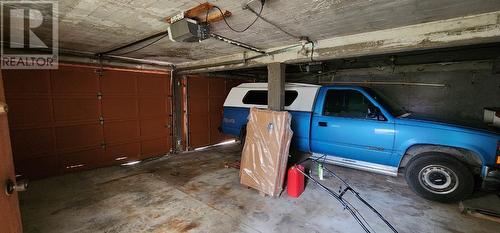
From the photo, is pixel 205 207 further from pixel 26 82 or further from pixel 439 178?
pixel 26 82

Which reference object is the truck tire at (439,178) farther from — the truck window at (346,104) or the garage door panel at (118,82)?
the garage door panel at (118,82)

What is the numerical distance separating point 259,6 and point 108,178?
4.40m

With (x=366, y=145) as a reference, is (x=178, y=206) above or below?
below

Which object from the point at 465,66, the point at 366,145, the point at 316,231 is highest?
the point at 465,66

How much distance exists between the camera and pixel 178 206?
3.35 metres

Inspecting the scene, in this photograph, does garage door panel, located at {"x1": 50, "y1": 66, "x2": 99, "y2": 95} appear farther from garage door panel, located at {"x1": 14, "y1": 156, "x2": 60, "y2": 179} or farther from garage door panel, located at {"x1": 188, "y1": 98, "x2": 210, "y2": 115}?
garage door panel, located at {"x1": 188, "y1": 98, "x2": 210, "y2": 115}

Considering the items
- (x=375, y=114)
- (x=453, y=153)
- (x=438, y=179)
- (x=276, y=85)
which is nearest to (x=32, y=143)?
(x=276, y=85)

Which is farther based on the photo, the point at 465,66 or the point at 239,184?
the point at 465,66

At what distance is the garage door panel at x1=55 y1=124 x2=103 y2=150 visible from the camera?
4607 mm

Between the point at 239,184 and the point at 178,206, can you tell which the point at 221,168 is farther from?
the point at 178,206

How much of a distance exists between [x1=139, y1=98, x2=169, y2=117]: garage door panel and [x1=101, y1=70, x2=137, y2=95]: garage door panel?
38 cm

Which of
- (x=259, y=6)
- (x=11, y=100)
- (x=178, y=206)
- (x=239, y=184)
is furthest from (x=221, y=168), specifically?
(x=11, y=100)

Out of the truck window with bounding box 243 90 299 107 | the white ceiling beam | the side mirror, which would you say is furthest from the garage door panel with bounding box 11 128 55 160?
the side mirror

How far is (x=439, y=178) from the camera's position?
11.5ft
